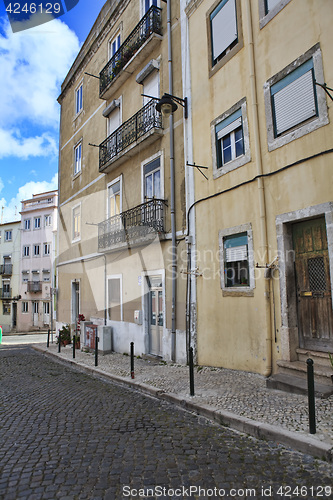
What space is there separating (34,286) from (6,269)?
678cm

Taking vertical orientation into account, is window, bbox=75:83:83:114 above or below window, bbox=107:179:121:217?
above

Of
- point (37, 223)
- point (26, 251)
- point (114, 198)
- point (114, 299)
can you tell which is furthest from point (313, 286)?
point (26, 251)

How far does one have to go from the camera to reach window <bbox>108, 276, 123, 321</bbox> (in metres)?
13.2

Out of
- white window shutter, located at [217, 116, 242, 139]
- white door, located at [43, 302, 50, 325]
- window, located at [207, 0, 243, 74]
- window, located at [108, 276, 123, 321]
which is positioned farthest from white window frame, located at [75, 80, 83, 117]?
white door, located at [43, 302, 50, 325]

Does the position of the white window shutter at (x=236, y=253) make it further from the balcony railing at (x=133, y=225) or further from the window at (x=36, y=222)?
the window at (x=36, y=222)

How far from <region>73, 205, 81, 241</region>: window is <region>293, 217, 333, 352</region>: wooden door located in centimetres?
1270

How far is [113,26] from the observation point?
15.3m

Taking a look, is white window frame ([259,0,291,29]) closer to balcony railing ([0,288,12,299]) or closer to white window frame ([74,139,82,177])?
white window frame ([74,139,82,177])

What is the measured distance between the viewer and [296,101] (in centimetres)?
677

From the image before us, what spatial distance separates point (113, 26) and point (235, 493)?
17.2m

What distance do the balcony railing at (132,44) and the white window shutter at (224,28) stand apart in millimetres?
3217

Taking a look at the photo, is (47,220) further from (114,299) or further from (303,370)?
(303,370)

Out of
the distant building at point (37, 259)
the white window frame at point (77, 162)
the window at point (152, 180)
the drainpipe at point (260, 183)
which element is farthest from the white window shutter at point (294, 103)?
the distant building at point (37, 259)

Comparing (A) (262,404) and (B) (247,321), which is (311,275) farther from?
(A) (262,404)
